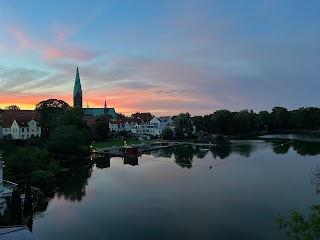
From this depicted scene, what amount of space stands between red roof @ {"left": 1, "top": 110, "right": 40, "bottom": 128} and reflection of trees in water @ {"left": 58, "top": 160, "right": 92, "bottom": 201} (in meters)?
14.0

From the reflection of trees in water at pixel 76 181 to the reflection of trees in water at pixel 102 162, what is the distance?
0.95m

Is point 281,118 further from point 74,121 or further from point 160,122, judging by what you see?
point 74,121

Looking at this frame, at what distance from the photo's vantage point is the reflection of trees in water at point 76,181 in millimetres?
20959

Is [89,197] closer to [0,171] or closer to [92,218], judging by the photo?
[92,218]

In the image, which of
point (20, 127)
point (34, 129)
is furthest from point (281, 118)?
point (20, 127)

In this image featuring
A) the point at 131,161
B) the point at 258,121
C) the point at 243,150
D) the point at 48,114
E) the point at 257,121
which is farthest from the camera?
the point at 258,121

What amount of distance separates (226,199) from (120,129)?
5088 centimetres

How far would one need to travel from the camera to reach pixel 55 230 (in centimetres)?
1453

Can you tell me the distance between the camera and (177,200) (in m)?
19.0

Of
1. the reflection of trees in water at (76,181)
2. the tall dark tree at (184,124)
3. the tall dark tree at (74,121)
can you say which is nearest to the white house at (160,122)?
the tall dark tree at (184,124)

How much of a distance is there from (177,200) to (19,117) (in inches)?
1346

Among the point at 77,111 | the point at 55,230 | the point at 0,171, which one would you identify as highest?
the point at 77,111

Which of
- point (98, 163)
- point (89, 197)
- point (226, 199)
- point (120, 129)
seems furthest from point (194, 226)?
point (120, 129)

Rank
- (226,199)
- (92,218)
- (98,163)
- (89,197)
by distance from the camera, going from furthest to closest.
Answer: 1. (98,163)
2. (89,197)
3. (226,199)
4. (92,218)
